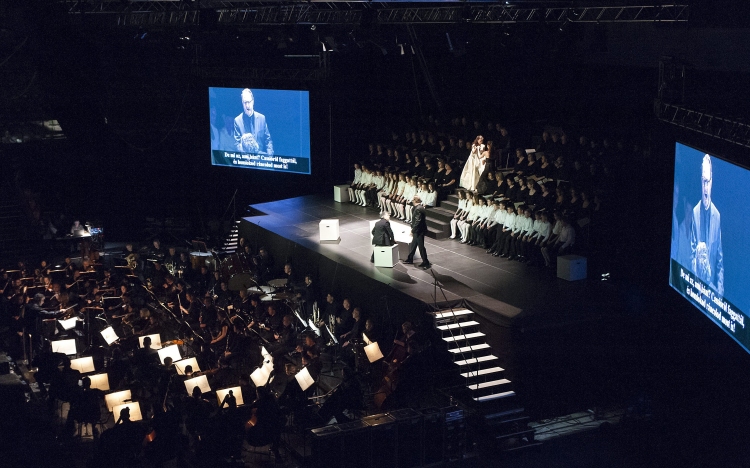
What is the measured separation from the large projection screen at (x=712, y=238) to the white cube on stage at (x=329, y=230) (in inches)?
288

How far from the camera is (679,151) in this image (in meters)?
13.2

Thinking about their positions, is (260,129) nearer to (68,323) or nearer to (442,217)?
(442,217)

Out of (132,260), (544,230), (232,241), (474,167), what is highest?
(474,167)

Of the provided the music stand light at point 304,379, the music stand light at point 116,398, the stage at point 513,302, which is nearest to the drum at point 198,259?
the stage at point 513,302

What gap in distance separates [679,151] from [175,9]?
11967mm

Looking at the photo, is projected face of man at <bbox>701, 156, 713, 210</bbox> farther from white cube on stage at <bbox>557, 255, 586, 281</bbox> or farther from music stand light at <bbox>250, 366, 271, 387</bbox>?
music stand light at <bbox>250, 366, 271, 387</bbox>

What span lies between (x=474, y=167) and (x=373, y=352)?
7.07 m

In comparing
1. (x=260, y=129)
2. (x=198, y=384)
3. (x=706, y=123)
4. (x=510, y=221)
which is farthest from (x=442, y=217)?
(x=198, y=384)

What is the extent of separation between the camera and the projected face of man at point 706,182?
11930mm

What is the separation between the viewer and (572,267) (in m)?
15.5

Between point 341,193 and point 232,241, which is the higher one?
point 341,193

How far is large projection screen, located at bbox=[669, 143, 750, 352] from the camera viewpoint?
10883mm

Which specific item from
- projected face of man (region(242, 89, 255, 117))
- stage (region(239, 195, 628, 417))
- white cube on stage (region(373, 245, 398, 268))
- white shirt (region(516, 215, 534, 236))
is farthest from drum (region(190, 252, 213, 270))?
white shirt (region(516, 215, 534, 236))

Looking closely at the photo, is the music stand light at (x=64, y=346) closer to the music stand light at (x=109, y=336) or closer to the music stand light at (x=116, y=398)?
the music stand light at (x=109, y=336)
